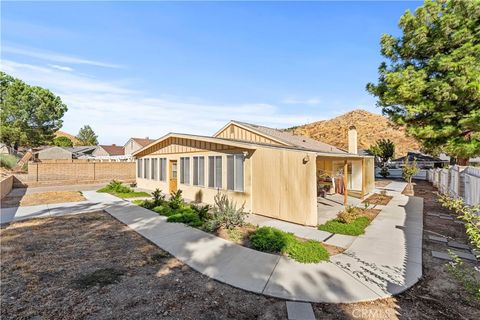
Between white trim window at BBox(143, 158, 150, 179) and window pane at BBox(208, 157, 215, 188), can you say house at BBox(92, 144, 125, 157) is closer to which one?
white trim window at BBox(143, 158, 150, 179)

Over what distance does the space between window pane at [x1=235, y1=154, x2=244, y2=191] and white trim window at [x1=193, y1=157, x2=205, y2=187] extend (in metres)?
2.30

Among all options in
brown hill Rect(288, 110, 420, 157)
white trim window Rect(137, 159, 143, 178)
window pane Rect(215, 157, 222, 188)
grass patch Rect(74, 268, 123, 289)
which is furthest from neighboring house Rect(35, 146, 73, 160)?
brown hill Rect(288, 110, 420, 157)

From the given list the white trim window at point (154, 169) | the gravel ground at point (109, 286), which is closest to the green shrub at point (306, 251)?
the gravel ground at point (109, 286)

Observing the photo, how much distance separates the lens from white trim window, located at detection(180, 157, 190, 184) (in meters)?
12.1

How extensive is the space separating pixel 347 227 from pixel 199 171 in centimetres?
689

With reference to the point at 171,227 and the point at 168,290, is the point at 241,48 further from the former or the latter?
the point at 168,290

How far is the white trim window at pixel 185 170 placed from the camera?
1213 centimetres

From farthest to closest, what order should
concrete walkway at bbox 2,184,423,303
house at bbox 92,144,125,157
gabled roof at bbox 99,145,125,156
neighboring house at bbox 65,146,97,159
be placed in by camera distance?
gabled roof at bbox 99,145,125,156, house at bbox 92,144,125,157, neighboring house at bbox 65,146,97,159, concrete walkway at bbox 2,184,423,303

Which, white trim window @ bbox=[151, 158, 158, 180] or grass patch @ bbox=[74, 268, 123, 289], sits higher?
white trim window @ bbox=[151, 158, 158, 180]

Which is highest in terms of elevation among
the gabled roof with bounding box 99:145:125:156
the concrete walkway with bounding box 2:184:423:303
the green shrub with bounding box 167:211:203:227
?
the gabled roof with bounding box 99:145:125:156

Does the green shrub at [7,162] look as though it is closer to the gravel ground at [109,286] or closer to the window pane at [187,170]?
the window pane at [187,170]

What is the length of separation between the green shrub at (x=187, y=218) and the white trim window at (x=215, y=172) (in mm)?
2341

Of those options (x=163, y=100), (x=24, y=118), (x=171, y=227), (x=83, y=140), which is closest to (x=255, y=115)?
(x=163, y=100)

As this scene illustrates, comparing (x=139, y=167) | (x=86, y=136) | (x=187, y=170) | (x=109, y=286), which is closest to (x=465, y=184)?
(x=187, y=170)
